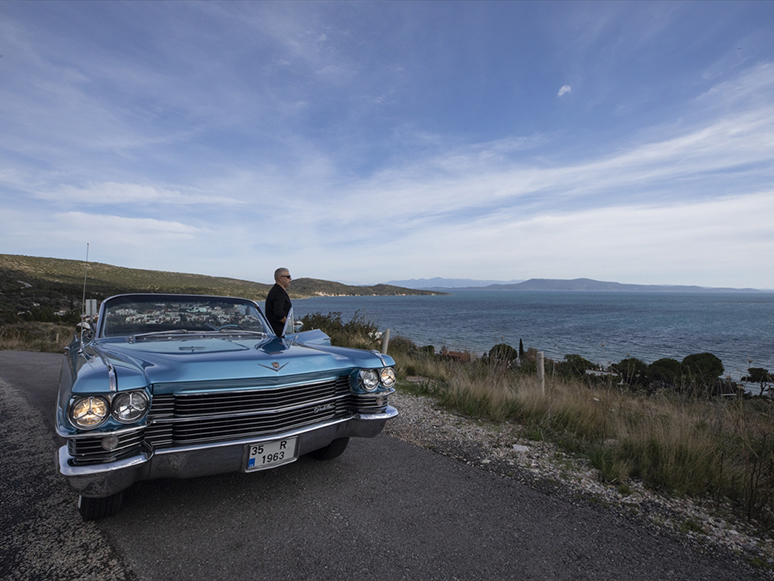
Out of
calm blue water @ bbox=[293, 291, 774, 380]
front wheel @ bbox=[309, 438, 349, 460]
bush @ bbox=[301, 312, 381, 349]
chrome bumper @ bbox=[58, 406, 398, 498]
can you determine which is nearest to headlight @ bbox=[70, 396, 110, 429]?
chrome bumper @ bbox=[58, 406, 398, 498]

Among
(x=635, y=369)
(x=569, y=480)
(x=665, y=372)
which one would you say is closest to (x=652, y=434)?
(x=569, y=480)

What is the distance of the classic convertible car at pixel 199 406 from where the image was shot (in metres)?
2.28

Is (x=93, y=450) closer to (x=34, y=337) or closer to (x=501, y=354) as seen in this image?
(x=501, y=354)

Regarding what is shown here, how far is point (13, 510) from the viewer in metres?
2.80

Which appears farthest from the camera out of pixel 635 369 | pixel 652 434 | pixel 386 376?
pixel 635 369

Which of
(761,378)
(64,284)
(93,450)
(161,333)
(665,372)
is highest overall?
(64,284)

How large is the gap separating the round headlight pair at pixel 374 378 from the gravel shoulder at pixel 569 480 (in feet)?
3.99

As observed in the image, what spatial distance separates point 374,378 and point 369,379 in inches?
1.8

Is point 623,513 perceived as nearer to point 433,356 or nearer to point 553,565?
point 553,565

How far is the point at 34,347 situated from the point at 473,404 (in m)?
17.1

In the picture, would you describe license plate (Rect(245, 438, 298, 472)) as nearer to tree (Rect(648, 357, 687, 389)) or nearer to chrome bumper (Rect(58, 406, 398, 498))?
chrome bumper (Rect(58, 406, 398, 498))

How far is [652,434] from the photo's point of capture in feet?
13.5

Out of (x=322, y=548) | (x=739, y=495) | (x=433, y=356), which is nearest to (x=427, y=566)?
(x=322, y=548)

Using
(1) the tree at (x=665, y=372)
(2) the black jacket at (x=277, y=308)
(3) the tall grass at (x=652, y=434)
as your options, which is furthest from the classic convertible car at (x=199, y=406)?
(1) the tree at (x=665, y=372)
